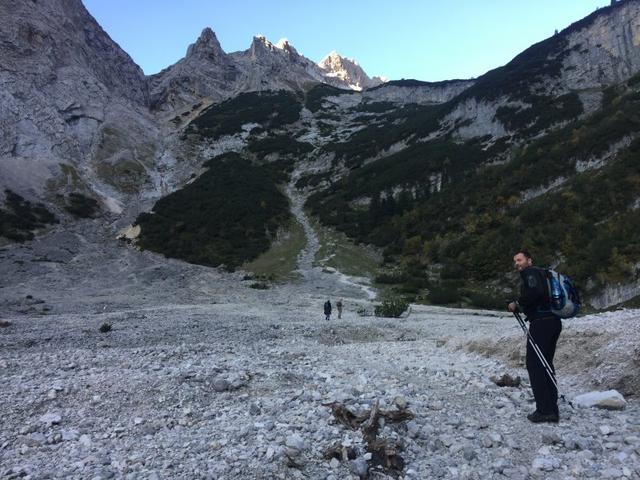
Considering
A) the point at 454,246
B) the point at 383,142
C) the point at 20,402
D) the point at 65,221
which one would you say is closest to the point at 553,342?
the point at 20,402

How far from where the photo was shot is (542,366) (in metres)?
5.78

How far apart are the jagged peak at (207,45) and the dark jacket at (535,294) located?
177335mm

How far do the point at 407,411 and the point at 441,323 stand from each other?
16093mm

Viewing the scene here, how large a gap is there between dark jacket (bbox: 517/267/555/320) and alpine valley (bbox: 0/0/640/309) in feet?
56.6

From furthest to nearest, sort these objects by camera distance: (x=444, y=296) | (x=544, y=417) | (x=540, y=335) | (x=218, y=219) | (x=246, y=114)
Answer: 1. (x=246, y=114)
2. (x=218, y=219)
3. (x=444, y=296)
4. (x=540, y=335)
5. (x=544, y=417)

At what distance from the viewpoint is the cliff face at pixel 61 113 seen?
70562 millimetres

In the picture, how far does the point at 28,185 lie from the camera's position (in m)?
64.2

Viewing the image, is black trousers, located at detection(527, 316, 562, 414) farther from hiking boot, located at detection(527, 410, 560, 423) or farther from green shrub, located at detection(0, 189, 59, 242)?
green shrub, located at detection(0, 189, 59, 242)

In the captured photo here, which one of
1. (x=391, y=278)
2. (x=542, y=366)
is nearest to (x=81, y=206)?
(x=391, y=278)

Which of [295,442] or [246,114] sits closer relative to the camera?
[295,442]

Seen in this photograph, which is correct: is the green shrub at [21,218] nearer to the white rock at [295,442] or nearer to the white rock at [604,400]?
the white rock at [295,442]

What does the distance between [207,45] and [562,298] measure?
589 feet

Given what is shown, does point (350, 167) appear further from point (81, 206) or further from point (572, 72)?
point (81, 206)

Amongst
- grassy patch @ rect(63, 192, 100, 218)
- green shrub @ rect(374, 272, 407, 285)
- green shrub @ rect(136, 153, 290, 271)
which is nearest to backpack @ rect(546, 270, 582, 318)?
green shrub @ rect(374, 272, 407, 285)
